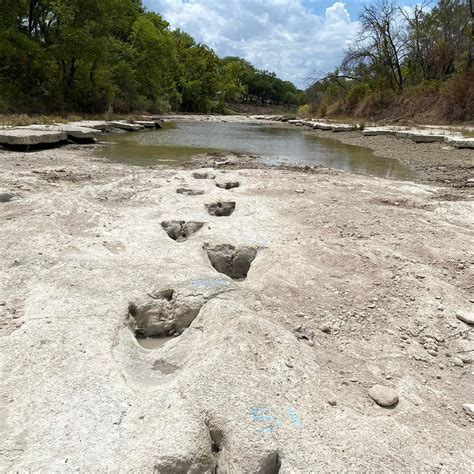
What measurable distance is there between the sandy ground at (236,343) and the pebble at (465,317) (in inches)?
2.1

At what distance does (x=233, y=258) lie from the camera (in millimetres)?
4711

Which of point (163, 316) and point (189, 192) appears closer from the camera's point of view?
point (163, 316)

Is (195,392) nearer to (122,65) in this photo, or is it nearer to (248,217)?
(248,217)

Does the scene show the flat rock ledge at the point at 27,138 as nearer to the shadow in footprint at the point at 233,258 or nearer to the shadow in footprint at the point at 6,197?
the shadow in footprint at the point at 6,197

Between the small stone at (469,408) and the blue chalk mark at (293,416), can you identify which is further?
the small stone at (469,408)

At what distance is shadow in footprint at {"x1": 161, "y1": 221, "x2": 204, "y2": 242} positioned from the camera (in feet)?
17.5

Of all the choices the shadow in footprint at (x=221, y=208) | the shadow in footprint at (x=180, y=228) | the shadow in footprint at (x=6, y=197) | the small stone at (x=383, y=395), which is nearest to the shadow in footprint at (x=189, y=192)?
the shadow in footprint at (x=221, y=208)

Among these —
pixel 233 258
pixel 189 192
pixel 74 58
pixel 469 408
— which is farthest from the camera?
pixel 74 58

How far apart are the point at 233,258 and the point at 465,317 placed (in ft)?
7.42

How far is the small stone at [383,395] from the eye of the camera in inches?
101

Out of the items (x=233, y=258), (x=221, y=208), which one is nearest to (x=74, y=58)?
(x=221, y=208)

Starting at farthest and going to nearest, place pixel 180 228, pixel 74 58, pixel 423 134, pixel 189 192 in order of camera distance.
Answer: pixel 74 58 < pixel 423 134 < pixel 189 192 < pixel 180 228

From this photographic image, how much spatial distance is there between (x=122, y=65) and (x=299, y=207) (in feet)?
116

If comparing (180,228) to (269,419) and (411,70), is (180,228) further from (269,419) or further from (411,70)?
(411,70)
